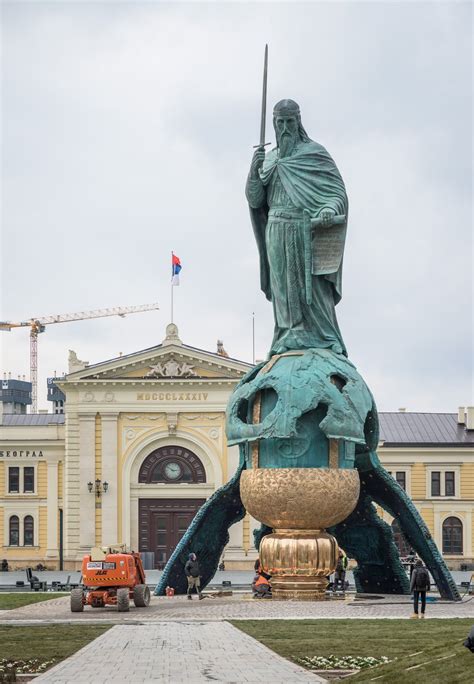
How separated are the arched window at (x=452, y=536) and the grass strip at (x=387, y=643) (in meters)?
47.5

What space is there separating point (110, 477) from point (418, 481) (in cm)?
1626

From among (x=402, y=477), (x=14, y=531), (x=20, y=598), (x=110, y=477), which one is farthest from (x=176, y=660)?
(x=14, y=531)

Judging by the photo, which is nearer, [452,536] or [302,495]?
[302,495]

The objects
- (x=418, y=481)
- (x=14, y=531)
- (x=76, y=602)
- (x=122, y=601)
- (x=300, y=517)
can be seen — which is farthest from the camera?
(x=14, y=531)

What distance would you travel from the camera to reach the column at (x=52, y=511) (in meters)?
74.8

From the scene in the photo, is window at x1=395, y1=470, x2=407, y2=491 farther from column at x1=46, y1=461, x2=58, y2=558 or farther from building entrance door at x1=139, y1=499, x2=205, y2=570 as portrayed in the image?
column at x1=46, y1=461, x2=58, y2=558

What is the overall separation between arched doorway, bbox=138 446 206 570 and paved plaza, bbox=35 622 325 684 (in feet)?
152

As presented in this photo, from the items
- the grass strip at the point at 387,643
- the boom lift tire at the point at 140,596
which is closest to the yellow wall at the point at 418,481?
the boom lift tire at the point at 140,596

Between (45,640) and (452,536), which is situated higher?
(45,640)

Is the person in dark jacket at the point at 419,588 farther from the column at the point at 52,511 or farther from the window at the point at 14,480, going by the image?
the window at the point at 14,480

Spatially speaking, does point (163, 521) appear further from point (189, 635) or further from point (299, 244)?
point (189, 635)

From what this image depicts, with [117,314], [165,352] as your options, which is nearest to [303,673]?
[165,352]

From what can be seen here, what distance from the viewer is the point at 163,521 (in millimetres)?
72750

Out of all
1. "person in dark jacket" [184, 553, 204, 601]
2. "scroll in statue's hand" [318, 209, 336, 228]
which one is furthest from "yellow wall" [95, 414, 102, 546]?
"scroll in statue's hand" [318, 209, 336, 228]
